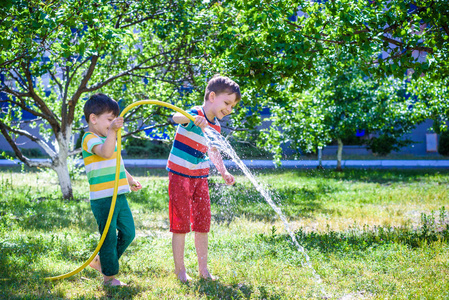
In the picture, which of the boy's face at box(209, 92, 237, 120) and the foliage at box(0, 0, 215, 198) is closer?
the boy's face at box(209, 92, 237, 120)

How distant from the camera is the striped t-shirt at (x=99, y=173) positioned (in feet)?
11.2

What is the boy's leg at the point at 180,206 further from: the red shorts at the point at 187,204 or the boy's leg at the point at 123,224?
the boy's leg at the point at 123,224

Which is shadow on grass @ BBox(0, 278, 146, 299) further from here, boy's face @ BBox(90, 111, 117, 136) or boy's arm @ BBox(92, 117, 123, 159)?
boy's face @ BBox(90, 111, 117, 136)

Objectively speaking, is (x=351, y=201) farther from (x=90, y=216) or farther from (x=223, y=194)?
(x=90, y=216)

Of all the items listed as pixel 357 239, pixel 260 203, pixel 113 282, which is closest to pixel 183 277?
pixel 113 282

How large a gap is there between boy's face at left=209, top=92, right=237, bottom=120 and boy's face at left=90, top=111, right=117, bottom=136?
0.84 m

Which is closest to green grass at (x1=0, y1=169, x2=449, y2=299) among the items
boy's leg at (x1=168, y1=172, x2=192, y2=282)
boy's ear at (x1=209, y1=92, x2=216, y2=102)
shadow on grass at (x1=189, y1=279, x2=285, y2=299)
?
shadow on grass at (x1=189, y1=279, x2=285, y2=299)

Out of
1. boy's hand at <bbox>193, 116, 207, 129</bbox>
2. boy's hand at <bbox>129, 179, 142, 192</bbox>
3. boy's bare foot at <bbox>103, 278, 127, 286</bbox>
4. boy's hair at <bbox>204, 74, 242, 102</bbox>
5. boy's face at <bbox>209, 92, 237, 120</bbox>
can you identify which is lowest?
boy's bare foot at <bbox>103, 278, 127, 286</bbox>

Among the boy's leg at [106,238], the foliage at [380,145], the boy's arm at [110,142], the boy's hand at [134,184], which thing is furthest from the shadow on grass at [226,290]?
the foliage at [380,145]

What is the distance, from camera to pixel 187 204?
3.67m

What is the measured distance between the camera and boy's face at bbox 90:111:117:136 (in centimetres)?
351

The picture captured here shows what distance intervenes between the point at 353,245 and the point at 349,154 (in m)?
18.2

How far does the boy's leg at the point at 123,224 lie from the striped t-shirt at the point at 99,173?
110 mm

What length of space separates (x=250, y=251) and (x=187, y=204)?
1.19 m
